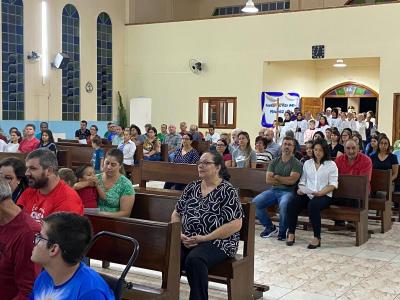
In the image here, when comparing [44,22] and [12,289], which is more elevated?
[44,22]

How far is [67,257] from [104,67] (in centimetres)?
1697

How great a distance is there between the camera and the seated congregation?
232 cm

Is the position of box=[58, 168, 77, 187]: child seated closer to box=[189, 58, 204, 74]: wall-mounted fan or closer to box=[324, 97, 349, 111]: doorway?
box=[189, 58, 204, 74]: wall-mounted fan

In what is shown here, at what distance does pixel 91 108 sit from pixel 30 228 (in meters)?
15.8

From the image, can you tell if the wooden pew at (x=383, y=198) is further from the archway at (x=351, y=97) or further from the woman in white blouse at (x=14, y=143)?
the archway at (x=351, y=97)

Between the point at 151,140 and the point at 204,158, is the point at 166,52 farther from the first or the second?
the point at 204,158

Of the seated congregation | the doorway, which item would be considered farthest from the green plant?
the seated congregation

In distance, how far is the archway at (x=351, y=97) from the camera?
18297mm

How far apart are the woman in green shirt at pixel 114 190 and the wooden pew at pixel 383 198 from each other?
384 cm

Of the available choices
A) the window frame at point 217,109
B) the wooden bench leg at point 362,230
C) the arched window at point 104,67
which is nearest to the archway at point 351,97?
the window frame at point 217,109

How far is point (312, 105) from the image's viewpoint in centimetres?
1883

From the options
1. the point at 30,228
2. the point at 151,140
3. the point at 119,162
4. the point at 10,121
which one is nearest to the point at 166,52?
the point at 10,121

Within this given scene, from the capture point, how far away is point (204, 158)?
176 inches

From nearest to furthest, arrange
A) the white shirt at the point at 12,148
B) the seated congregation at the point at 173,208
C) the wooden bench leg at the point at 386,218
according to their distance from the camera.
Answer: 1. the seated congregation at the point at 173,208
2. the wooden bench leg at the point at 386,218
3. the white shirt at the point at 12,148
